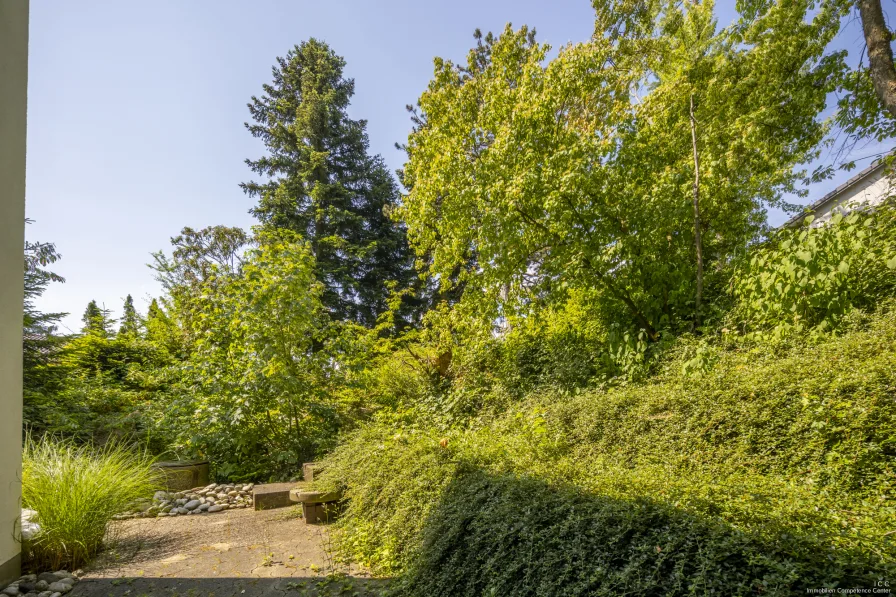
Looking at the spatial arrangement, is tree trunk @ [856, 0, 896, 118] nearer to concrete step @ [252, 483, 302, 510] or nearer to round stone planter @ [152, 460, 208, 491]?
concrete step @ [252, 483, 302, 510]

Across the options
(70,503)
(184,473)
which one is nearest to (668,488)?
(70,503)

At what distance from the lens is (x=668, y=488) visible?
81.0 inches

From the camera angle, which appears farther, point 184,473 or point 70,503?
point 184,473

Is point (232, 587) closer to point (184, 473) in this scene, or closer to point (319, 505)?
point (319, 505)

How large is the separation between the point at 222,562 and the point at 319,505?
978 millimetres

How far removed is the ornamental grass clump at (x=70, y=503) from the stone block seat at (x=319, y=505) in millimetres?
1409

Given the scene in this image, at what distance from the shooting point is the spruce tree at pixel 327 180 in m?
13.6

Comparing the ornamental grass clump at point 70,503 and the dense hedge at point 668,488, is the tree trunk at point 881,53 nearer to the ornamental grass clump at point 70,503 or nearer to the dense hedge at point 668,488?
the dense hedge at point 668,488

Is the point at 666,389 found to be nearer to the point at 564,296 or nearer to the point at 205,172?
the point at 564,296

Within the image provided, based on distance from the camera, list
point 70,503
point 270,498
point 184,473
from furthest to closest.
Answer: point 184,473 → point 270,498 → point 70,503

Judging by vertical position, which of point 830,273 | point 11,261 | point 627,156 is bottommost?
point 830,273

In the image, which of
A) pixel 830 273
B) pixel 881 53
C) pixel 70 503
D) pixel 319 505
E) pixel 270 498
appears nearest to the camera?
pixel 70 503

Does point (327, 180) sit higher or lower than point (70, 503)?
higher

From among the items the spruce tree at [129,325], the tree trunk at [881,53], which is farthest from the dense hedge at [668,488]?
the spruce tree at [129,325]
